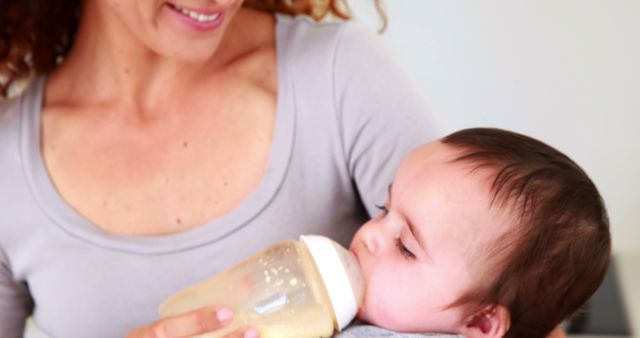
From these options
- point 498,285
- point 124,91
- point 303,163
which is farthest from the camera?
point 124,91

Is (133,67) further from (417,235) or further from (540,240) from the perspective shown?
(540,240)

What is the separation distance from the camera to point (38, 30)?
1.62 meters

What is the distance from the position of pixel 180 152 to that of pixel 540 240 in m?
0.57

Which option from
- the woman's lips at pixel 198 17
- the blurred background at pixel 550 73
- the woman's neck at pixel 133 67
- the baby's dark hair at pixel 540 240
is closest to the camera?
the baby's dark hair at pixel 540 240

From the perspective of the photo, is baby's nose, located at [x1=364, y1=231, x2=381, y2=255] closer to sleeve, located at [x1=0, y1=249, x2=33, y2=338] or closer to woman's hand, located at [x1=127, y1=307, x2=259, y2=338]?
woman's hand, located at [x1=127, y1=307, x2=259, y2=338]

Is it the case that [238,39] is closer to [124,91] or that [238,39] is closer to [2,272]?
[124,91]

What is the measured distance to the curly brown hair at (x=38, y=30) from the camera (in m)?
1.60

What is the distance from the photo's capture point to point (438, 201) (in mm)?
1210

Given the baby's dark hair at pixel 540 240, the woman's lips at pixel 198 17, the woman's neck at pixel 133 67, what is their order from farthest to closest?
the woman's neck at pixel 133 67 < the woman's lips at pixel 198 17 < the baby's dark hair at pixel 540 240

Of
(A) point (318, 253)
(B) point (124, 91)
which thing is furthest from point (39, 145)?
(A) point (318, 253)

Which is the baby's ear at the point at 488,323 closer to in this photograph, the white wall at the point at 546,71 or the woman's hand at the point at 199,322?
the woman's hand at the point at 199,322

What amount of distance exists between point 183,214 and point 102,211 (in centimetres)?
12

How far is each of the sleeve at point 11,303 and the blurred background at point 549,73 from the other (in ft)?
3.95

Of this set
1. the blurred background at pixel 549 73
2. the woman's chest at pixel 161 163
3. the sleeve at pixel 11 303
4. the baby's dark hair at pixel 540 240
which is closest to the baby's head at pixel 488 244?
the baby's dark hair at pixel 540 240
